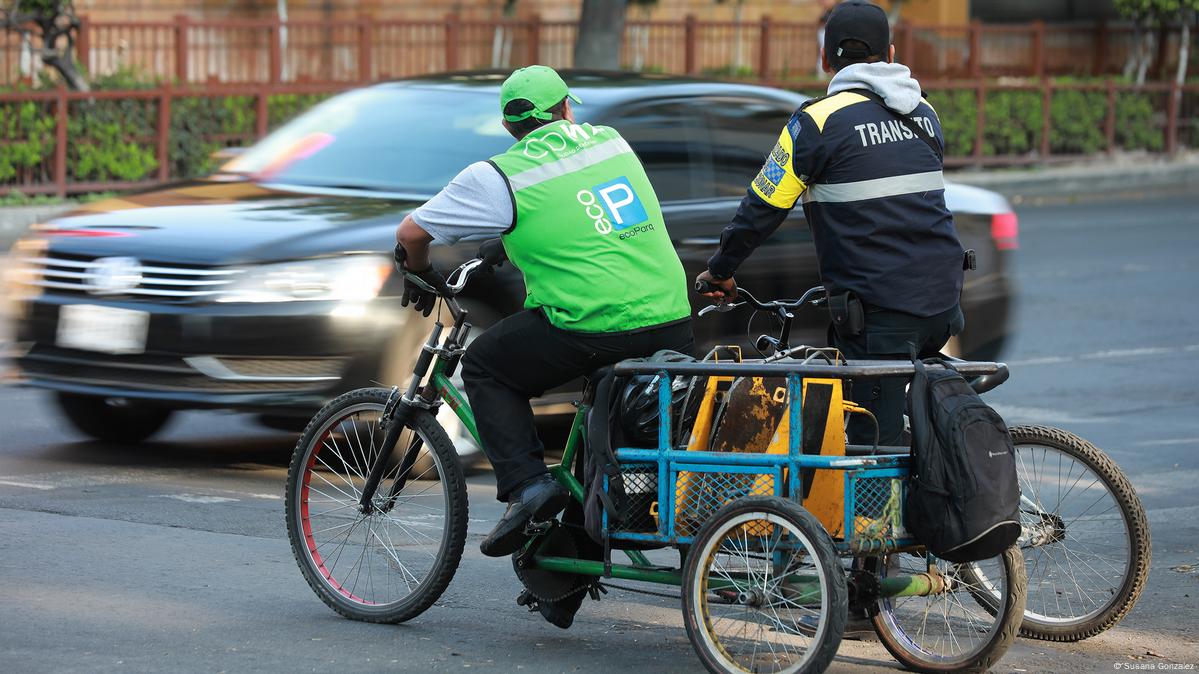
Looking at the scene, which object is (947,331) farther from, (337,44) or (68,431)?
(337,44)

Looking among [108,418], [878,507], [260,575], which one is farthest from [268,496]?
[878,507]

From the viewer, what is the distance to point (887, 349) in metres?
5.26

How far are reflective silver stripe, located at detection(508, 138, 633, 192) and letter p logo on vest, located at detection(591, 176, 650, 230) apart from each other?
0.25 ft

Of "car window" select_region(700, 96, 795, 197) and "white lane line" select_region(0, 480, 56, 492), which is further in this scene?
"car window" select_region(700, 96, 795, 197)

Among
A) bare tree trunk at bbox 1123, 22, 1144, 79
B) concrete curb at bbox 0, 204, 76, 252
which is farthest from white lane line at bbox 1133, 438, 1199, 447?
bare tree trunk at bbox 1123, 22, 1144, 79

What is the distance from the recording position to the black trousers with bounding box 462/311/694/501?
5.27m

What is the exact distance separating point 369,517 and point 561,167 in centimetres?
128

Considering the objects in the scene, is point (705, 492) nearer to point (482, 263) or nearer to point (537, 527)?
point (537, 527)

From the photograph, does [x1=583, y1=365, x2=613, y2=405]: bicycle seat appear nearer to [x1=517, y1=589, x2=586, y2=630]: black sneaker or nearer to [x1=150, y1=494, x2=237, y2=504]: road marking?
[x1=517, y1=589, x2=586, y2=630]: black sneaker

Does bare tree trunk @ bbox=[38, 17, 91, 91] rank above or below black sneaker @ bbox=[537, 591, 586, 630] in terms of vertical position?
above

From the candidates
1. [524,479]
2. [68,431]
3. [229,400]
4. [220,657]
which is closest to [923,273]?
[524,479]

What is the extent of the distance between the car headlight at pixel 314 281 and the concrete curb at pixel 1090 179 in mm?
17443

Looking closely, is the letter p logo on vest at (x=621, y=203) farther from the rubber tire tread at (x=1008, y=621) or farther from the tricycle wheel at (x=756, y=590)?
the rubber tire tread at (x=1008, y=621)

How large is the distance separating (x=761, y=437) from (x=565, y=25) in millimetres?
21576
